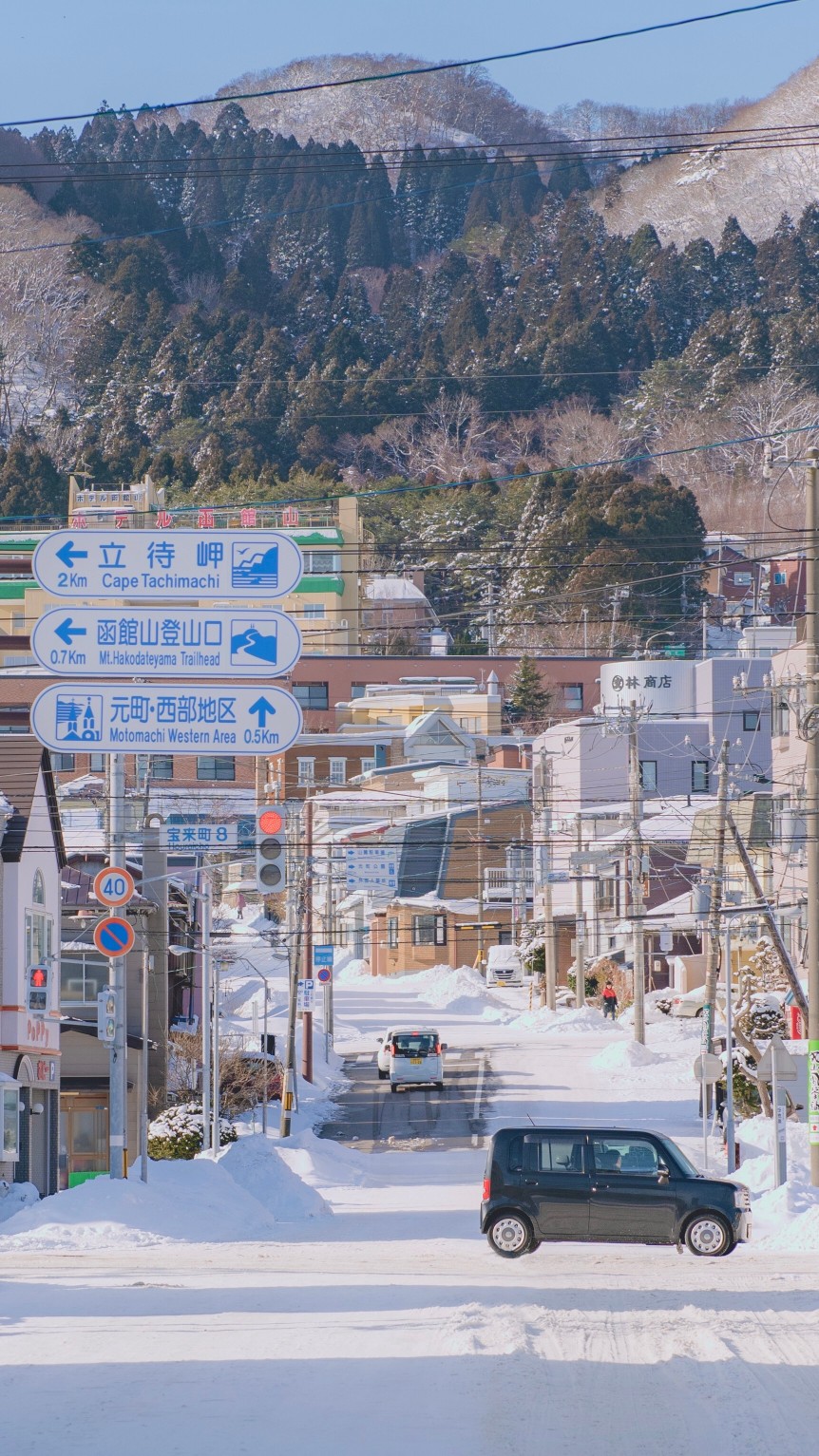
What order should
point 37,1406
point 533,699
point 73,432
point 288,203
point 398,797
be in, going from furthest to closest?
point 288,203 < point 73,432 < point 533,699 < point 398,797 < point 37,1406

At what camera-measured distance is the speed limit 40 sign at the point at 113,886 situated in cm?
2234

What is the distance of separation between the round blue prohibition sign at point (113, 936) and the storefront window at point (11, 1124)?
9.82 meters

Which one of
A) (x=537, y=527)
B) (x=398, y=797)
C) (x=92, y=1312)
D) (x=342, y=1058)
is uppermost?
(x=537, y=527)

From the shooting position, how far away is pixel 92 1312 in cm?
1312

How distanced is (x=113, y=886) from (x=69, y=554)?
499 cm

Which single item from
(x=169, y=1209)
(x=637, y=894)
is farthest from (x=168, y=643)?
(x=637, y=894)

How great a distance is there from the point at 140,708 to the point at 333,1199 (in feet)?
40.7

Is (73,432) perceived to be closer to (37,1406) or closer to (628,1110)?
(628,1110)

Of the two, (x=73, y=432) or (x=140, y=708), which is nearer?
(x=140, y=708)

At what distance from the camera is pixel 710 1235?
61.3 ft

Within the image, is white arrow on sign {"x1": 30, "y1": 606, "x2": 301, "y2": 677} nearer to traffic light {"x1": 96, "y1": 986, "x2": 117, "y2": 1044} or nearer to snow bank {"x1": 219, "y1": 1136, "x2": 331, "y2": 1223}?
traffic light {"x1": 96, "y1": 986, "x2": 117, "y2": 1044}

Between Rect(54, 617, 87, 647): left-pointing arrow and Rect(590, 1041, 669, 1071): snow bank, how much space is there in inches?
1097

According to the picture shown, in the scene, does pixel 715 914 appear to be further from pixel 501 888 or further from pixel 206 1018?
pixel 501 888

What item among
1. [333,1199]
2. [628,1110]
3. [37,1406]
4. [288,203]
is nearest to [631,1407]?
[37,1406]
